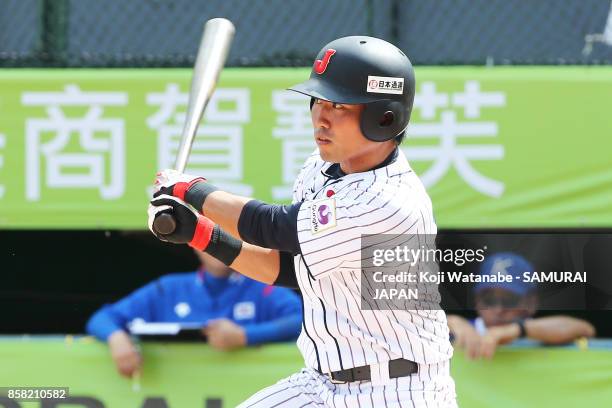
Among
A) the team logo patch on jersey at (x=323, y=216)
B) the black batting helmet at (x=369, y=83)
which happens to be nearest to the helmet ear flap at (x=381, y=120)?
the black batting helmet at (x=369, y=83)

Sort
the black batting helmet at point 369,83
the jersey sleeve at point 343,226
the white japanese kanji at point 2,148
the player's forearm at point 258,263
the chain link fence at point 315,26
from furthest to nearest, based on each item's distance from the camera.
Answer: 1. the chain link fence at point 315,26
2. the white japanese kanji at point 2,148
3. the player's forearm at point 258,263
4. the black batting helmet at point 369,83
5. the jersey sleeve at point 343,226

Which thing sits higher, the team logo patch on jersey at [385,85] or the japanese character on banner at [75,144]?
the japanese character on banner at [75,144]

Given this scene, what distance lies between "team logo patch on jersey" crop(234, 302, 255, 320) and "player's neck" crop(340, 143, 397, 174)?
165 centimetres

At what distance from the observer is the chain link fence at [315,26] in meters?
5.42

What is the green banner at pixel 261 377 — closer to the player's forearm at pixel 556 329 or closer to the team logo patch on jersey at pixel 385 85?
the player's forearm at pixel 556 329

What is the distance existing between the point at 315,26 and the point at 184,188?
258 cm

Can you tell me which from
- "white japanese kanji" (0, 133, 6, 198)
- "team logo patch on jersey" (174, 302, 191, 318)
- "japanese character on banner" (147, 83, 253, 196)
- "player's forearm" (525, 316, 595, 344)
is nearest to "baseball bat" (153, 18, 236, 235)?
"japanese character on banner" (147, 83, 253, 196)

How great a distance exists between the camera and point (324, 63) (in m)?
3.15

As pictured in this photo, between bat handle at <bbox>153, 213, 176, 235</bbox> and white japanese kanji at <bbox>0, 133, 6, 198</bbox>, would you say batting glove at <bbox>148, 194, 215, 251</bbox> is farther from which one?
white japanese kanji at <bbox>0, 133, 6, 198</bbox>

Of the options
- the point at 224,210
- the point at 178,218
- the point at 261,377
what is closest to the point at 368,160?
Result: the point at 224,210

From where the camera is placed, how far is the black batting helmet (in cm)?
306

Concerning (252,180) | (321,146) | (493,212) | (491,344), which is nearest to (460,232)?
(493,212)

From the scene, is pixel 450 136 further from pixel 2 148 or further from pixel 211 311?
pixel 2 148

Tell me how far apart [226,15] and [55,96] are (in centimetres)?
112
